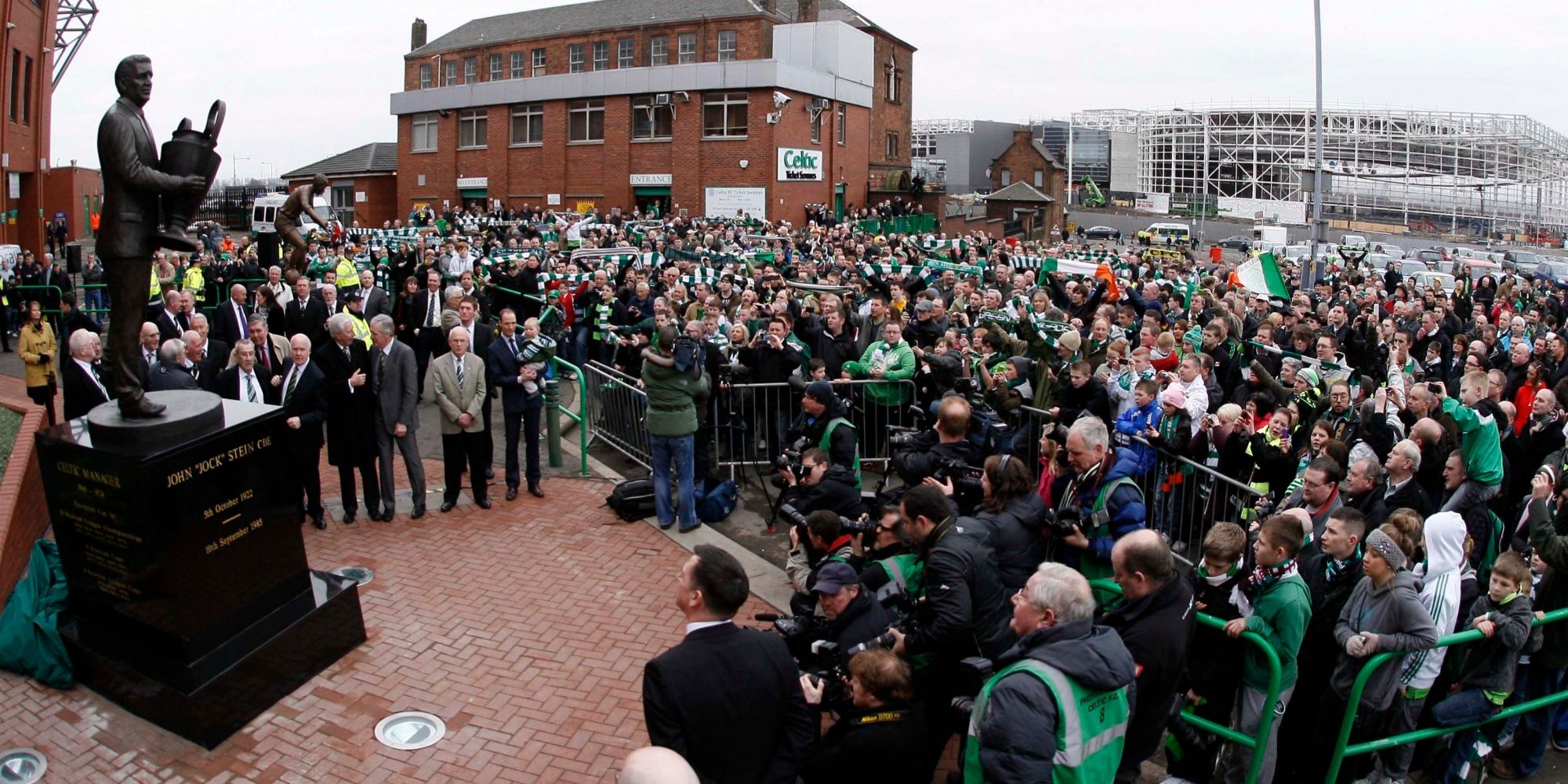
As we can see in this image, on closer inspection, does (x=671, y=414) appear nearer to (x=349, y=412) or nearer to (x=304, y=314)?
(x=349, y=412)

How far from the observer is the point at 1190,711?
18.6ft

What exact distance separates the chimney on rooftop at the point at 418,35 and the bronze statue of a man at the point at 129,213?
60.0m

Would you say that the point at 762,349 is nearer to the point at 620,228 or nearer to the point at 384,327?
the point at 384,327

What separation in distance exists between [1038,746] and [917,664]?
60.8 inches

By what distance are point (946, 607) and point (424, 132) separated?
54533 millimetres

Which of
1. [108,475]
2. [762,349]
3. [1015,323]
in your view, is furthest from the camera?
[1015,323]

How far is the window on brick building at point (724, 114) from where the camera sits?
44.2 metres

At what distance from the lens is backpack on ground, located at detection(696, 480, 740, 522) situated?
9906 millimetres

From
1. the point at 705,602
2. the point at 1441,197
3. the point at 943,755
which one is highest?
the point at 1441,197

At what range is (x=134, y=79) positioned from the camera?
21.7ft

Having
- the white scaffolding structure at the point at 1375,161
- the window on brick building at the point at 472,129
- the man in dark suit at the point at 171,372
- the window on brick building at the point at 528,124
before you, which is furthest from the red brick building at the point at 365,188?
the white scaffolding structure at the point at 1375,161

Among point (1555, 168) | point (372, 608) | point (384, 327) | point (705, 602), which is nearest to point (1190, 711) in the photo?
point (705, 602)

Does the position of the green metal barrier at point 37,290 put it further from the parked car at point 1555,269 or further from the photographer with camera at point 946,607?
the parked car at point 1555,269

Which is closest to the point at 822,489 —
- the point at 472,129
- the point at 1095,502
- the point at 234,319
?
the point at 1095,502
